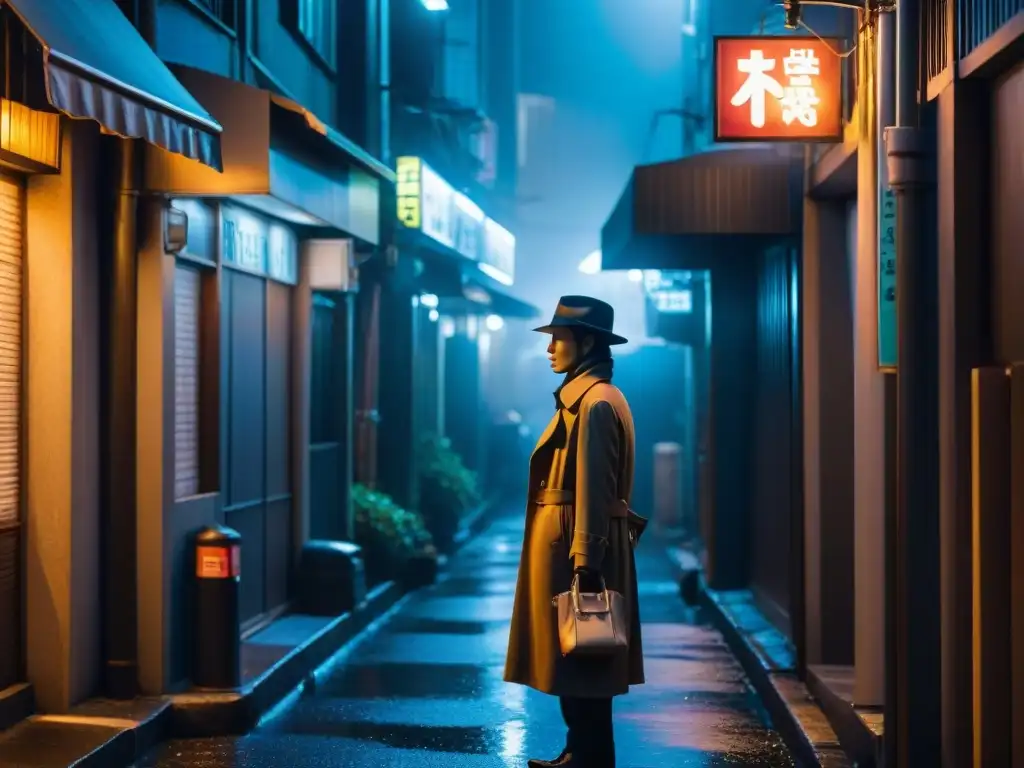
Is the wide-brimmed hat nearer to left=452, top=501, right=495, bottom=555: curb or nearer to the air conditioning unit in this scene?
the air conditioning unit

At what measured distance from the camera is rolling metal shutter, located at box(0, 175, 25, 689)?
8469 millimetres

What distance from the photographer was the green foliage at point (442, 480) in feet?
68.6

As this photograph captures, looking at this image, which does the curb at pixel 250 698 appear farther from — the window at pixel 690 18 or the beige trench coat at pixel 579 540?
the window at pixel 690 18

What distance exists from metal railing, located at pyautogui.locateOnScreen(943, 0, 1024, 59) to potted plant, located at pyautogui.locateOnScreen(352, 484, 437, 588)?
10707 mm

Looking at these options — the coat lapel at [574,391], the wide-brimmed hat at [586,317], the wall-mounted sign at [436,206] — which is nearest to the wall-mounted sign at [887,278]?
the wide-brimmed hat at [586,317]

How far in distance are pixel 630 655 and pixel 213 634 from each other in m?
3.44

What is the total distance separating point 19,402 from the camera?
343 inches

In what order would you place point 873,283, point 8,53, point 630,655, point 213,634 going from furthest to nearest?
1. point 213,634
2. point 873,283
3. point 630,655
4. point 8,53

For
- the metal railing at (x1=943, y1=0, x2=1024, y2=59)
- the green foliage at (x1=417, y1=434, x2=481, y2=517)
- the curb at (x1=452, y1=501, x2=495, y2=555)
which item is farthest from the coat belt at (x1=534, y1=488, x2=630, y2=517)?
the curb at (x1=452, y1=501, x2=495, y2=555)

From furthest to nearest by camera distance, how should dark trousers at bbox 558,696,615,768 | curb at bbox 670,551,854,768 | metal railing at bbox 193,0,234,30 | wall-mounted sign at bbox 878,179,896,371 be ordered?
metal railing at bbox 193,0,234,30, curb at bbox 670,551,854,768, dark trousers at bbox 558,696,615,768, wall-mounted sign at bbox 878,179,896,371

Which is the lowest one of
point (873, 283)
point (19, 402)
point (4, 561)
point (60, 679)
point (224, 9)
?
point (60, 679)

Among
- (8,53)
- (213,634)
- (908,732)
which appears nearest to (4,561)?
(213,634)

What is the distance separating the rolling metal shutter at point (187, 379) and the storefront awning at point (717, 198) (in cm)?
411

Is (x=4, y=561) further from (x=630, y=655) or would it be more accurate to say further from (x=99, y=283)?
(x=630, y=655)
